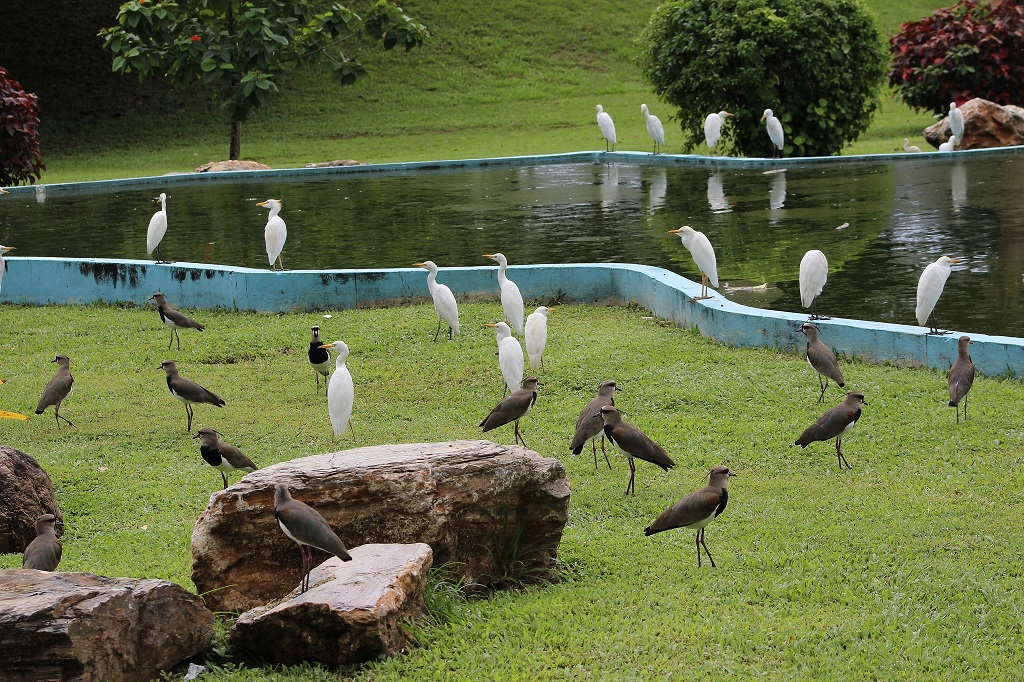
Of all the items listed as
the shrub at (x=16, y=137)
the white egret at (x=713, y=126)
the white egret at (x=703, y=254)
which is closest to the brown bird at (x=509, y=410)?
the white egret at (x=703, y=254)

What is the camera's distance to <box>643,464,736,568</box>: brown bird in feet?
16.3

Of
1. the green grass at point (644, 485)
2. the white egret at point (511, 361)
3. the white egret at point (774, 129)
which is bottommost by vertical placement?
the green grass at point (644, 485)

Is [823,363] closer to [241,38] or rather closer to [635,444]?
[635,444]

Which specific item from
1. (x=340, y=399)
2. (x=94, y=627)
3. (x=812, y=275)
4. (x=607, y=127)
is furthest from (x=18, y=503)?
(x=607, y=127)

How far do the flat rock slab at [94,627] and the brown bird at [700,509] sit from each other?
2.02m

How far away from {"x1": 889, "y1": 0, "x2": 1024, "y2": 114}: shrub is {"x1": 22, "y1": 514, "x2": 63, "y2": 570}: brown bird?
21632mm

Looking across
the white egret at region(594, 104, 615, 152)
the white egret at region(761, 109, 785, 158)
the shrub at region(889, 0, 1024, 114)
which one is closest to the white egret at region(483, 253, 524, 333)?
the white egret at region(761, 109, 785, 158)

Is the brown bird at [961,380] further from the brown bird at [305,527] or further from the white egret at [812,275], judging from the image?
the brown bird at [305,527]

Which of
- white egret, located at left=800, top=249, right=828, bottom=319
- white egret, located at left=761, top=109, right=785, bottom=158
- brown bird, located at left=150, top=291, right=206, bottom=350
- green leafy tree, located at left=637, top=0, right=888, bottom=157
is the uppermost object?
green leafy tree, located at left=637, top=0, right=888, bottom=157

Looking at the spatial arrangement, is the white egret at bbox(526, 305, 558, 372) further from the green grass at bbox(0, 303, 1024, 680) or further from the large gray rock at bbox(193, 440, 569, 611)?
the large gray rock at bbox(193, 440, 569, 611)

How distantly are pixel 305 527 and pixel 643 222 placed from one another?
1049 cm

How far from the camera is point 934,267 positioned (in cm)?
791

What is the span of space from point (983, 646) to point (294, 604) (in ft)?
8.49

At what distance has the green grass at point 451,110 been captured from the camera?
85.8 feet
